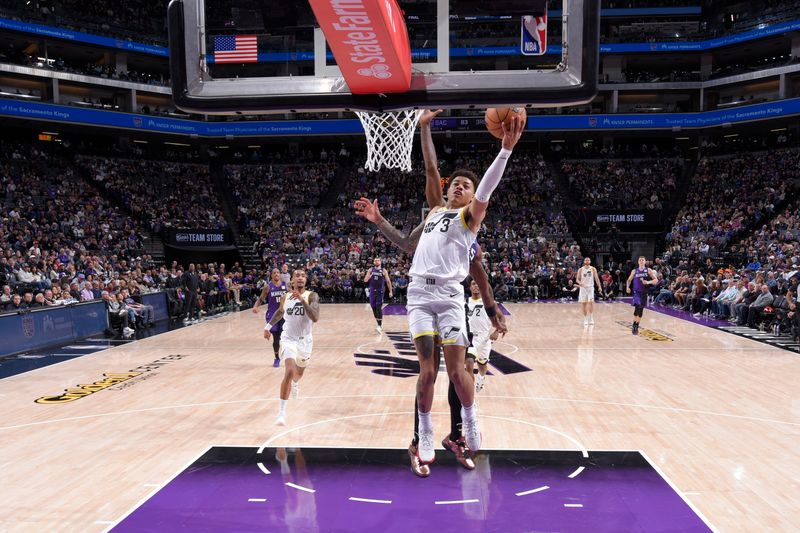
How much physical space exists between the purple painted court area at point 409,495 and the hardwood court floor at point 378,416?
25cm

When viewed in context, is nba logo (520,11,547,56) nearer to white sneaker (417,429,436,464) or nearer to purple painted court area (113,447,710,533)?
white sneaker (417,429,436,464)

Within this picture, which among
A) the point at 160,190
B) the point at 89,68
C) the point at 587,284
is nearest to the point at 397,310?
the point at 587,284

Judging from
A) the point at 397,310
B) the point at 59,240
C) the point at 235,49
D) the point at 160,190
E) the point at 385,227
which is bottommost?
the point at 397,310

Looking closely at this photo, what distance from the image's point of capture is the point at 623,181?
32.7 meters

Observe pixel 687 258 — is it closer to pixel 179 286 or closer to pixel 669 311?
pixel 669 311

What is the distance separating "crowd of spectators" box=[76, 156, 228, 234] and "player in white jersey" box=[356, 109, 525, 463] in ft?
84.4

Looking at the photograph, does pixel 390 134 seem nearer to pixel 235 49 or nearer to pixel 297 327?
pixel 235 49

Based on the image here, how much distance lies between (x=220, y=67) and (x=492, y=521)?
4.24m

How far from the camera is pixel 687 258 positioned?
84.2 ft

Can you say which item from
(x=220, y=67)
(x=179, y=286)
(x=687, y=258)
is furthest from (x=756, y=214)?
(x=220, y=67)

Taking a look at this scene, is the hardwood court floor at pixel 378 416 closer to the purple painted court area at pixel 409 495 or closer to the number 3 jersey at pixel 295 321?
the purple painted court area at pixel 409 495

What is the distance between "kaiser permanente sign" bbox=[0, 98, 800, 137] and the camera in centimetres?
3014

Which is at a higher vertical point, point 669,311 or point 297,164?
point 297,164

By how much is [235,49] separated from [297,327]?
11.8 feet
